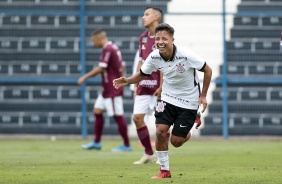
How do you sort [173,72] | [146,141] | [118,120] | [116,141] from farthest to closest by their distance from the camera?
1. [116,141]
2. [118,120]
3. [146,141]
4. [173,72]

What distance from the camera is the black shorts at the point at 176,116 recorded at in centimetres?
1088

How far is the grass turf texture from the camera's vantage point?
10234 millimetres

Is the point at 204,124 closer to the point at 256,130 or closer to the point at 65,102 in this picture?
the point at 256,130

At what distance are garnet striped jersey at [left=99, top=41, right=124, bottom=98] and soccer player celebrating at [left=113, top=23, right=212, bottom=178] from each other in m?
7.06

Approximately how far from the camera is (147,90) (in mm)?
14031

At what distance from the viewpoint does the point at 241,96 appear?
22875mm

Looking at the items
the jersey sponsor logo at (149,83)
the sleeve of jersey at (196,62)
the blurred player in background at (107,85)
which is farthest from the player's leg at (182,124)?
the blurred player in background at (107,85)

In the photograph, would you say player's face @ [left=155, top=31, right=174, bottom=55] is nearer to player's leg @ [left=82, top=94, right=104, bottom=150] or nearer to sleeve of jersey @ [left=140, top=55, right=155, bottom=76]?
sleeve of jersey @ [left=140, top=55, right=155, bottom=76]

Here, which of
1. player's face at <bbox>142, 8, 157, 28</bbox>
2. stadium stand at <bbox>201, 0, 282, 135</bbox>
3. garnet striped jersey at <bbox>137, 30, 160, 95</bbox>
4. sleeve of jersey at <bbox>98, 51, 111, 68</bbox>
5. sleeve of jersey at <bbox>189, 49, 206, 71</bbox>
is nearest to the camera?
sleeve of jersey at <bbox>189, 49, 206, 71</bbox>

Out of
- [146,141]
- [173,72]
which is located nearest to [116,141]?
[146,141]

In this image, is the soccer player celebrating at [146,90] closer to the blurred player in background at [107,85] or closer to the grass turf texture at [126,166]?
the grass turf texture at [126,166]

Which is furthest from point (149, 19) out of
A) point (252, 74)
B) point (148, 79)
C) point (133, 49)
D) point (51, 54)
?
point (51, 54)

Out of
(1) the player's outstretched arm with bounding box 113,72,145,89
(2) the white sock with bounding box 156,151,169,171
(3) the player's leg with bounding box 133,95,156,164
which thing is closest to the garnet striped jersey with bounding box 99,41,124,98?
(3) the player's leg with bounding box 133,95,156,164

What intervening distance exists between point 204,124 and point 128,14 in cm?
343
